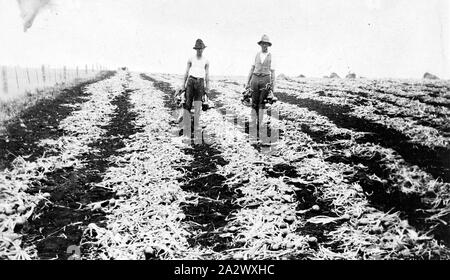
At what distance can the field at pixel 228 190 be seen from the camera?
413 cm

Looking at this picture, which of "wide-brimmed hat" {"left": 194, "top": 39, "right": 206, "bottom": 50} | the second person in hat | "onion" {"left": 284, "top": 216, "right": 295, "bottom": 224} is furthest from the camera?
the second person in hat

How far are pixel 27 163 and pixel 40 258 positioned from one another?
3.15 meters

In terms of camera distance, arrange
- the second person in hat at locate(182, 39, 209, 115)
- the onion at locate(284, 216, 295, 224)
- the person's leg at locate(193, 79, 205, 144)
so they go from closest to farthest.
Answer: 1. the onion at locate(284, 216, 295, 224)
2. the second person in hat at locate(182, 39, 209, 115)
3. the person's leg at locate(193, 79, 205, 144)

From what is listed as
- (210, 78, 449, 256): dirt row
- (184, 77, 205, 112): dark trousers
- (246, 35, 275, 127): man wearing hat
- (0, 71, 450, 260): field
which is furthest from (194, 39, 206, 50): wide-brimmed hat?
(210, 78, 449, 256): dirt row

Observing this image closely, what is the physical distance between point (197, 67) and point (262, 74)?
6.12 ft

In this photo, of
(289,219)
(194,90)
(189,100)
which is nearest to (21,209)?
(289,219)

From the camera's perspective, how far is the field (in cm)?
413

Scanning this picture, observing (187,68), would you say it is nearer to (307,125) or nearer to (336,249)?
(307,125)

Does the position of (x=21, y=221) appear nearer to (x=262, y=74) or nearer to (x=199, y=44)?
(x=199, y=44)

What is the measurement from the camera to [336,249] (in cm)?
404

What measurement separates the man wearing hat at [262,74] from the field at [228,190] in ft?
3.98

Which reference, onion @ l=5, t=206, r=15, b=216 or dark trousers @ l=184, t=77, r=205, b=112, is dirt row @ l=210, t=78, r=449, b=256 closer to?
dark trousers @ l=184, t=77, r=205, b=112

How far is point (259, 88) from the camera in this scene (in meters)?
9.16

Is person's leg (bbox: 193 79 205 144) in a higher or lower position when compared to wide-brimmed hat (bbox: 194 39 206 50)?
lower
